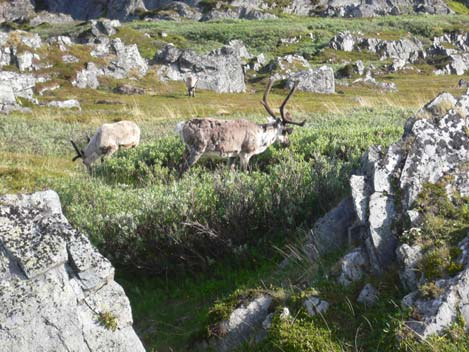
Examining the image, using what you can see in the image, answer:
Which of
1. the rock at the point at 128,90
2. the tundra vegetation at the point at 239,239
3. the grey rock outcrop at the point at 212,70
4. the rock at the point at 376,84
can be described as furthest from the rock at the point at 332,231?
the rock at the point at 376,84

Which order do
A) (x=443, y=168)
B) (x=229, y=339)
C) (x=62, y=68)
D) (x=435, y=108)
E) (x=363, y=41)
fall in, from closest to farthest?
1. (x=229, y=339)
2. (x=443, y=168)
3. (x=435, y=108)
4. (x=62, y=68)
5. (x=363, y=41)

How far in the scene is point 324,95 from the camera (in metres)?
57.1

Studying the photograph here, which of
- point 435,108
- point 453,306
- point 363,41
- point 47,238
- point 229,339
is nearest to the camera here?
point 453,306

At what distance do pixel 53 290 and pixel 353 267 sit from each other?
2.63m

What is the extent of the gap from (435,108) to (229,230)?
9.99ft

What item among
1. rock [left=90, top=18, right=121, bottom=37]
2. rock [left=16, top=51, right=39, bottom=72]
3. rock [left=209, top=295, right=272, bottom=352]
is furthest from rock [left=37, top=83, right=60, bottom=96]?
rock [left=209, top=295, right=272, bottom=352]

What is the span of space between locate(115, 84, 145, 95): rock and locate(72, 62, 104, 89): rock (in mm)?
2833

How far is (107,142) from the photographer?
58.9 ft

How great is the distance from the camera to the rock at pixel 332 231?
6.44m

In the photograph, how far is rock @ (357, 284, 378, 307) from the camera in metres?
4.91

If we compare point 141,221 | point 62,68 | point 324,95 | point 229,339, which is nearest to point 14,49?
point 62,68

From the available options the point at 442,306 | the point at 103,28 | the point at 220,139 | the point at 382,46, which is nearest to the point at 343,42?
the point at 382,46

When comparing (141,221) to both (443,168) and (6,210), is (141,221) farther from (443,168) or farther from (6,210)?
(443,168)

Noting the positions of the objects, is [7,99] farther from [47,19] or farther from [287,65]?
[47,19]
